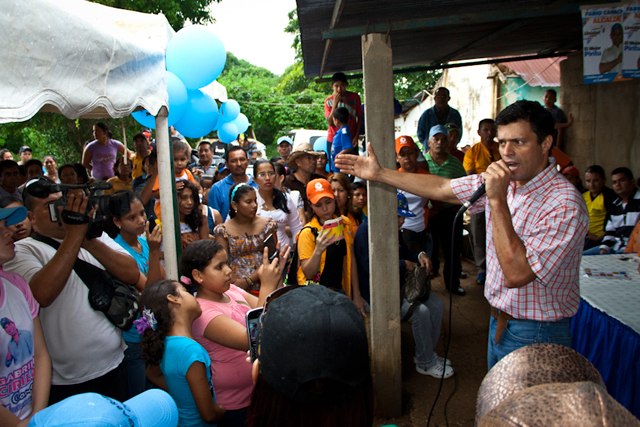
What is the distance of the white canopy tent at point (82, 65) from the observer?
1.67 meters

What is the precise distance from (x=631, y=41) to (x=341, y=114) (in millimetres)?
2944

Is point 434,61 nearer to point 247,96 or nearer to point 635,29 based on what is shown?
point 635,29

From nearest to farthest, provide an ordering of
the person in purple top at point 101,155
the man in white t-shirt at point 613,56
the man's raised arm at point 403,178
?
the man's raised arm at point 403,178 → the man in white t-shirt at point 613,56 → the person in purple top at point 101,155

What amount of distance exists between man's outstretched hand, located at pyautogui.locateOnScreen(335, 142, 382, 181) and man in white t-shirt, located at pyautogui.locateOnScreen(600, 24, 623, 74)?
2.68 metres

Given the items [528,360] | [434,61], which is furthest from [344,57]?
[528,360]

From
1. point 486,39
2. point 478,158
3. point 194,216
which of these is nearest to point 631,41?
point 486,39

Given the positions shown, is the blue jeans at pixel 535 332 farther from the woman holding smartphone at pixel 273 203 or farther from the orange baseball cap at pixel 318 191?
the woman holding smartphone at pixel 273 203

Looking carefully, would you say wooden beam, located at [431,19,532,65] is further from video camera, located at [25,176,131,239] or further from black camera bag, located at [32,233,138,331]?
black camera bag, located at [32,233,138,331]

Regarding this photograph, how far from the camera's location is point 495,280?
2.09m

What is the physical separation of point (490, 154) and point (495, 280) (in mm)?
4327

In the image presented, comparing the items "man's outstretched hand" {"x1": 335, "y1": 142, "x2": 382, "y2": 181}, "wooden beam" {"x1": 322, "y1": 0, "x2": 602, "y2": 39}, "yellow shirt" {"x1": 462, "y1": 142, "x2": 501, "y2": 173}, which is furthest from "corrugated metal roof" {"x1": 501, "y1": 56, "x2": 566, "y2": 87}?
"man's outstretched hand" {"x1": 335, "y1": 142, "x2": 382, "y2": 181}

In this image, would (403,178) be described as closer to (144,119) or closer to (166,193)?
(166,193)

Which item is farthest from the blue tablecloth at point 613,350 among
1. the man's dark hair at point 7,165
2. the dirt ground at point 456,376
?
the man's dark hair at point 7,165

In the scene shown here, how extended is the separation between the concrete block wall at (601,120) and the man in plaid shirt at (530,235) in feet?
16.8
